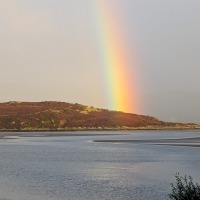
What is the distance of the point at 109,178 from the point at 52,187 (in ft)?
15.9

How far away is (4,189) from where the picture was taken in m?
24.6

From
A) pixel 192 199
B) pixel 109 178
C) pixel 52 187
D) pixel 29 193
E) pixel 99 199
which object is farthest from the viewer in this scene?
pixel 109 178

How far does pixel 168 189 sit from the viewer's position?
24234 millimetres

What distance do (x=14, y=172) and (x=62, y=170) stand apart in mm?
3821

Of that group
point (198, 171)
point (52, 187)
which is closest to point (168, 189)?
point (52, 187)

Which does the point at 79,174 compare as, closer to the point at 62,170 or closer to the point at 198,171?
the point at 62,170

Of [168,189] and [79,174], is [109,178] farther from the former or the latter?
[168,189]

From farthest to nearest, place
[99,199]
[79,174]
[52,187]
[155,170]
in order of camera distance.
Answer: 1. [155,170]
2. [79,174]
3. [52,187]
4. [99,199]

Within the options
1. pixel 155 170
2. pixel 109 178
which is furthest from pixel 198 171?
pixel 109 178

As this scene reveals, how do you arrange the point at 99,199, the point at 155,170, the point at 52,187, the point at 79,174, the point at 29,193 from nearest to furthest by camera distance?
the point at 99,199 → the point at 29,193 → the point at 52,187 → the point at 79,174 → the point at 155,170

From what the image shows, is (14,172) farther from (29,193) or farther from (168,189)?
(168,189)

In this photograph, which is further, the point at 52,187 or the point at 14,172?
the point at 14,172

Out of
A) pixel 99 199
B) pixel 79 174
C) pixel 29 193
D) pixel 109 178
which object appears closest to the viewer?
pixel 99 199

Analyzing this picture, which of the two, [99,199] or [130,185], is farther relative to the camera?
[130,185]
